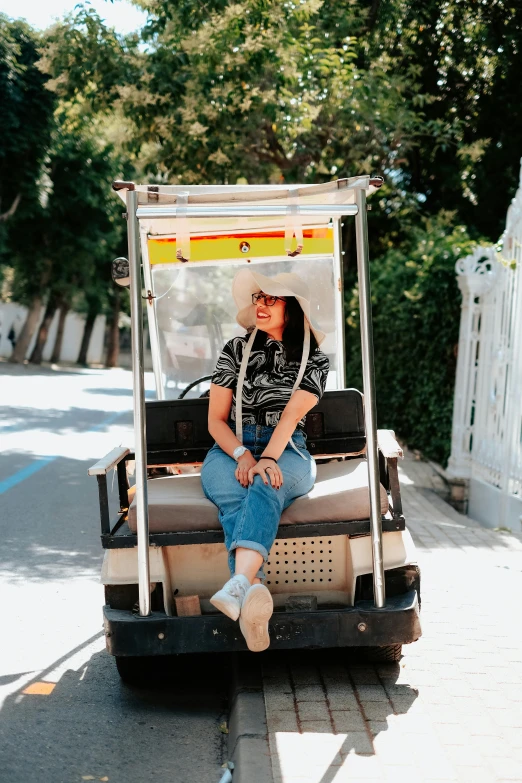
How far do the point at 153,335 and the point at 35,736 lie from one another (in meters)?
3.03

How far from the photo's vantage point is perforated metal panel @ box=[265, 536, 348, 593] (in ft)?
16.0

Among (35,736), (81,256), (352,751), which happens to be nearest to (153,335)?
(35,736)

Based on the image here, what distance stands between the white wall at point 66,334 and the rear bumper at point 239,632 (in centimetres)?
6361

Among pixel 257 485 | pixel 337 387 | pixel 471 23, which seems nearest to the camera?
pixel 257 485

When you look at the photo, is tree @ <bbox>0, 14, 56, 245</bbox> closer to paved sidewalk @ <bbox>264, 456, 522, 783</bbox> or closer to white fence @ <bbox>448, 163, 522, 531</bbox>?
white fence @ <bbox>448, 163, 522, 531</bbox>

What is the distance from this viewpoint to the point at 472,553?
798cm

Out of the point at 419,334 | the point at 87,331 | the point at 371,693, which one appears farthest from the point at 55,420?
the point at 87,331

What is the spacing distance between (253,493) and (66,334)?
2788 inches

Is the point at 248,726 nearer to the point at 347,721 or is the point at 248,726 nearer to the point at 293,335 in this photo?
the point at 347,721

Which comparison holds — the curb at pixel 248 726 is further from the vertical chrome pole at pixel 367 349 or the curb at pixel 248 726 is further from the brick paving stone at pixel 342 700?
the vertical chrome pole at pixel 367 349

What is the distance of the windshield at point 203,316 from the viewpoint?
659 centimetres

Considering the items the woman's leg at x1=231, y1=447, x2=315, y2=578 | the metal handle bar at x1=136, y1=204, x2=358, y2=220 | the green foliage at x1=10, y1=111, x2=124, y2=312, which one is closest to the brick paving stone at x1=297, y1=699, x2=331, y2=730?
the woman's leg at x1=231, y1=447, x2=315, y2=578

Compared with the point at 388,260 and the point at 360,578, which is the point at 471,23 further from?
the point at 360,578

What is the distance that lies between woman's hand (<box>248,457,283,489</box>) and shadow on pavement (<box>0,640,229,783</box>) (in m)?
1.07
